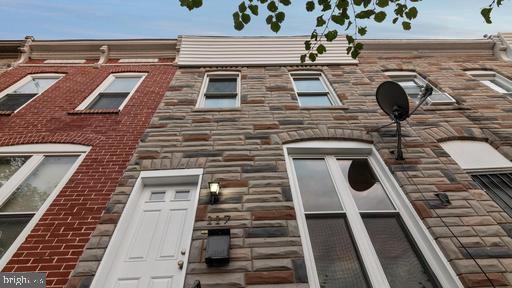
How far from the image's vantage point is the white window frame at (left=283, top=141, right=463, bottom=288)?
344cm

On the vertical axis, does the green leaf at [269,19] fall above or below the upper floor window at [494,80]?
below

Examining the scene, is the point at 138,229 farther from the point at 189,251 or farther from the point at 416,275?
the point at 416,275

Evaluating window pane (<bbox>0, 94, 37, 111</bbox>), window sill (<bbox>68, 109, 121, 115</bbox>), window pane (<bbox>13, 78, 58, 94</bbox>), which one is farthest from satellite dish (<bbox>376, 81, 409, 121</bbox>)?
window pane (<bbox>13, 78, 58, 94</bbox>)

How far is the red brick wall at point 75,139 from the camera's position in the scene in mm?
3597

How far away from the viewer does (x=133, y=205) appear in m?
4.34

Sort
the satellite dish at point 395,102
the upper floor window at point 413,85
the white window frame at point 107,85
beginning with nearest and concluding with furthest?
the satellite dish at point 395,102 < the white window frame at point 107,85 < the upper floor window at point 413,85

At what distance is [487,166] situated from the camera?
5.21 meters

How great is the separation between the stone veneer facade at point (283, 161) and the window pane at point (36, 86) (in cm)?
350

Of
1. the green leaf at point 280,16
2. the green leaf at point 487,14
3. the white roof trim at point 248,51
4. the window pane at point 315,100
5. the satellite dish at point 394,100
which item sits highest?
the white roof trim at point 248,51

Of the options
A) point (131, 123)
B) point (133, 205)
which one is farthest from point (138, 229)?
point (131, 123)

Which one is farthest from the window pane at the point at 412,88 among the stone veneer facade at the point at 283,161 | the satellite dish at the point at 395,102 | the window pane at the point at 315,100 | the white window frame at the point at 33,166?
the white window frame at the point at 33,166

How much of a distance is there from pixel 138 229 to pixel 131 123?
2583 millimetres

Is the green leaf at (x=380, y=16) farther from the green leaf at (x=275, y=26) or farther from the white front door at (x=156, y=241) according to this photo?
the white front door at (x=156, y=241)

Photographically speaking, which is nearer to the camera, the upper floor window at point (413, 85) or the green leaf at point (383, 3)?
the green leaf at point (383, 3)
